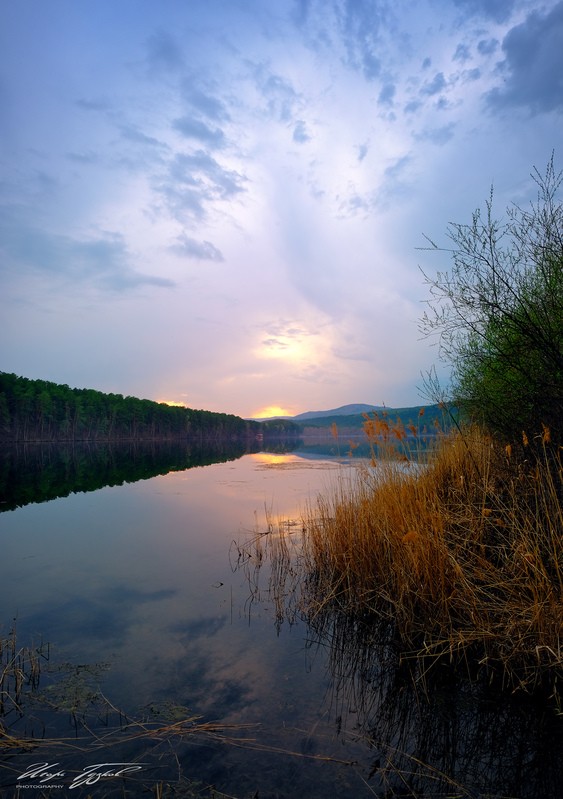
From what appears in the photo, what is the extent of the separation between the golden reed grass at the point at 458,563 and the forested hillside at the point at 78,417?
81619 millimetres

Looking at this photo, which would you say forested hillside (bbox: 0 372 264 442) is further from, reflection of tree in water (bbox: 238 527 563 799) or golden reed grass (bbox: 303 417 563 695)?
reflection of tree in water (bbox: 238 527 563 799)

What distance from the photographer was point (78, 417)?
9150cm

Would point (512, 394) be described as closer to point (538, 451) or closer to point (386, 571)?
point (538, 451)

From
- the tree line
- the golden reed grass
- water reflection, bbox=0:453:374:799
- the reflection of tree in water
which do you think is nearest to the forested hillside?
the tree line

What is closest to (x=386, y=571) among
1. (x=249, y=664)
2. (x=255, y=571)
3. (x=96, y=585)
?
(x=249, y=664)

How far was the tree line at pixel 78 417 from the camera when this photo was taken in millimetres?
79812

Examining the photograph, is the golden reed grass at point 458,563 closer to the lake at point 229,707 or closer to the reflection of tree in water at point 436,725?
the reflection of tree in water at point 436,725

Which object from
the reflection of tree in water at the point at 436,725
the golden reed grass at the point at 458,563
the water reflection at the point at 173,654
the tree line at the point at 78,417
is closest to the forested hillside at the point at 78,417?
the tree line at the point at 78,417

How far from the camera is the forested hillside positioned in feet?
262

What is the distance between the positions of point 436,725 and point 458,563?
1.74m

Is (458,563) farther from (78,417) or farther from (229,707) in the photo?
(78,417)

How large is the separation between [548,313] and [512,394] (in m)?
2.39

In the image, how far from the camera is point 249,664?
4.98 m

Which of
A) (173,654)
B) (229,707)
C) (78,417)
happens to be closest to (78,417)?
(78,417)
